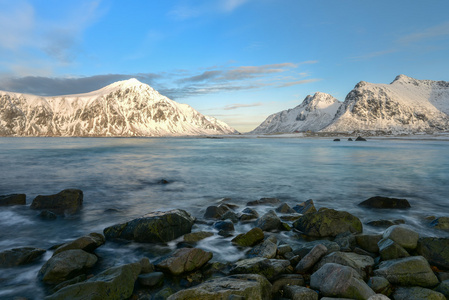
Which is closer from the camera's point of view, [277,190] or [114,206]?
[114,206]

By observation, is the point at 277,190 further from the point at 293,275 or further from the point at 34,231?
the point at 34,231

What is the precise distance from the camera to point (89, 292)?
5277mm

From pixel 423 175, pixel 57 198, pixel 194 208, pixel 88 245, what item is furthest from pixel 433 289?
pixel 423 175

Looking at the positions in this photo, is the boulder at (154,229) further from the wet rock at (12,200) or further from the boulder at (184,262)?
the wet rock at (12,200)

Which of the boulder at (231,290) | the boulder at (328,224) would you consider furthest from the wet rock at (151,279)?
the boulder at (328,224)

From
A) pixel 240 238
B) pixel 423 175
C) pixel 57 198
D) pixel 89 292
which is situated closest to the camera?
pixel 89 292

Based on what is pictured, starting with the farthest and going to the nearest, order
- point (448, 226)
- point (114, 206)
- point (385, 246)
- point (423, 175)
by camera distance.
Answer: point (423, 175) → point (114, 206) → point (448, 226) → point (385, 246)

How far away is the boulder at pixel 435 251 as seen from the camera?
6.87 metres

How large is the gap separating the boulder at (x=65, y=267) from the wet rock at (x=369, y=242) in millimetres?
7808

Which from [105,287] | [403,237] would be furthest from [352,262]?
[105,287]

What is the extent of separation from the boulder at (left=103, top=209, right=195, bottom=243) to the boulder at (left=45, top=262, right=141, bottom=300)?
2.96 m

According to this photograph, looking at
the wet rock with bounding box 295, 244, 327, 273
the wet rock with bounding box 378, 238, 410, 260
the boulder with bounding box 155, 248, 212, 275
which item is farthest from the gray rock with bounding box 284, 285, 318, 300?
the wet rock with bounding box 378, 238, 410, 260

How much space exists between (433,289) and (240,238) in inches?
198

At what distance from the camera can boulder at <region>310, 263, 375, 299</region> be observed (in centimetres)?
512
